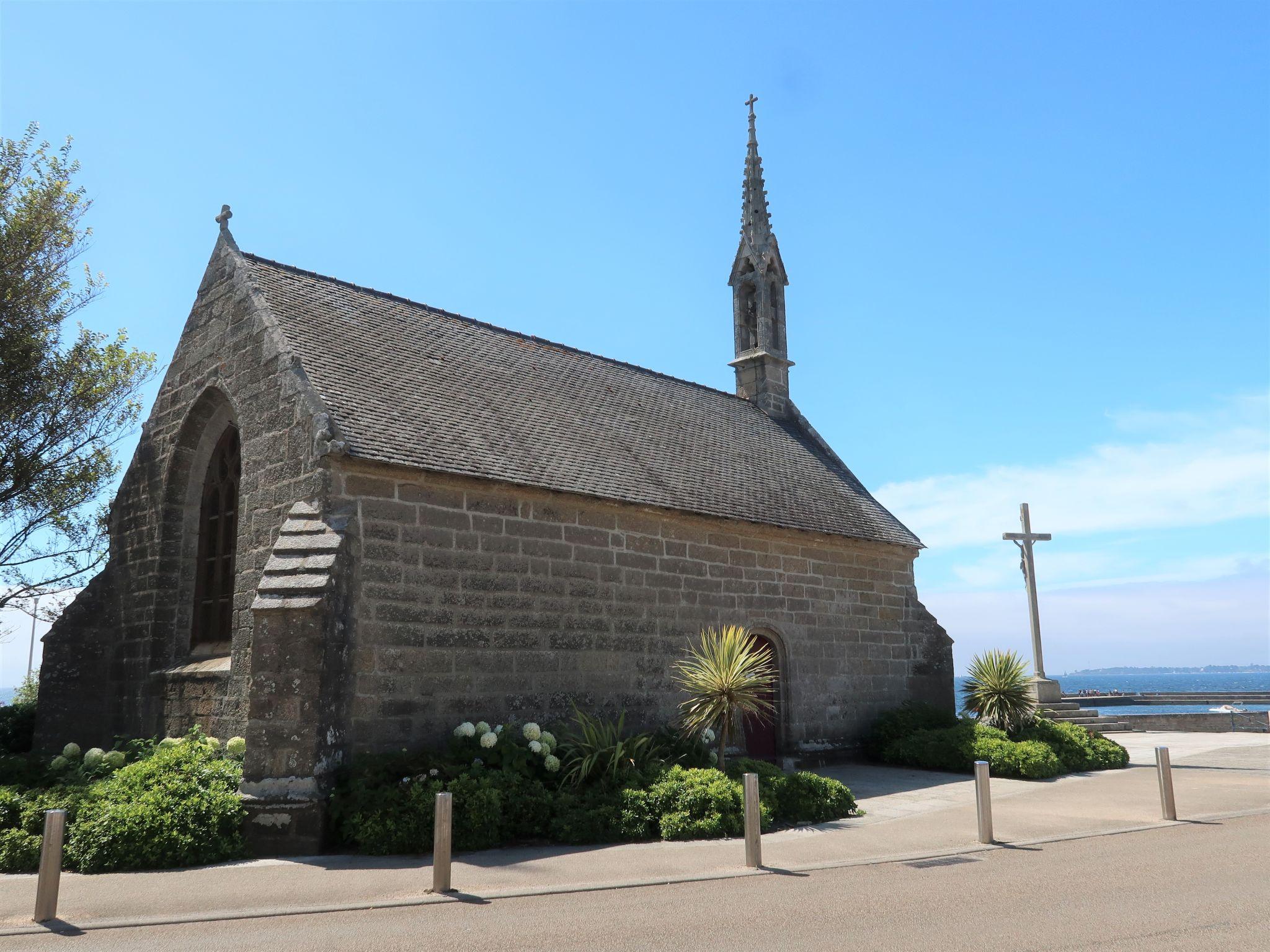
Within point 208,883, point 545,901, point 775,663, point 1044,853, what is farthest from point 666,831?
point 775,663

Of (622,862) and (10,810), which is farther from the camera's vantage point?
(10,810)

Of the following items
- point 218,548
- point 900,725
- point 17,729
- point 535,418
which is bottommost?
point 900,725

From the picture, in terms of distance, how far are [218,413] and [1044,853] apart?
1253 cm

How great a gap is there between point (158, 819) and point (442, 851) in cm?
320

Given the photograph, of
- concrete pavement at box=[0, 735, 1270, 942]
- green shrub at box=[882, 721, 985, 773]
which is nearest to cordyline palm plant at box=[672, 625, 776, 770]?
concrete pavement at box=[0, 735, 1270, 942]

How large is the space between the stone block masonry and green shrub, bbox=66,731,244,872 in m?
1.57

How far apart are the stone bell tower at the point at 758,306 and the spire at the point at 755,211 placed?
2 centimetres

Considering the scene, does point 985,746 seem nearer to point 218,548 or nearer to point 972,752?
point 972,752

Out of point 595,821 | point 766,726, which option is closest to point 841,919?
point 595,821

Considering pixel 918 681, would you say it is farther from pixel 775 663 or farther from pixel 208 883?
pixel 208 883

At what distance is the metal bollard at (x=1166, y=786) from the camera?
37.4 ft

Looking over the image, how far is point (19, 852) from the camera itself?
8.88 metres

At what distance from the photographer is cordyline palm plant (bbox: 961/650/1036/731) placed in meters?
17.5

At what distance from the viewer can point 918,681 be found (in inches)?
770
